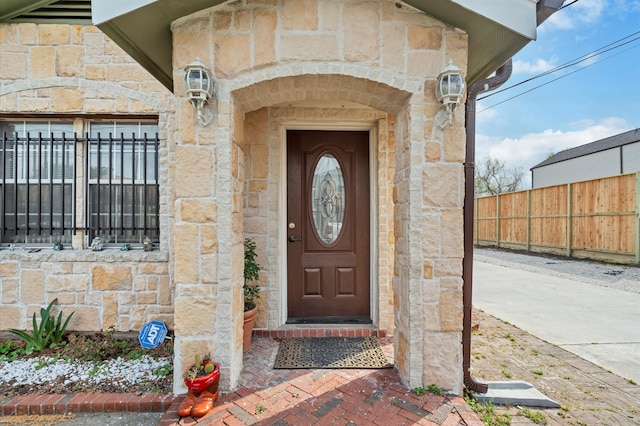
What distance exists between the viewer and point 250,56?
6.90 ft

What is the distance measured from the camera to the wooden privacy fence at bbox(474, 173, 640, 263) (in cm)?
727

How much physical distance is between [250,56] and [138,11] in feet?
2.31

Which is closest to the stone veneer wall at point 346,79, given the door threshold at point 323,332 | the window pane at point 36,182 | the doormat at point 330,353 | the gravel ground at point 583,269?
the doormat at point 330,353

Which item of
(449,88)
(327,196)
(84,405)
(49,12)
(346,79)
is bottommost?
(84,405)

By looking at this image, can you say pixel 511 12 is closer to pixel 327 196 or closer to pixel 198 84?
pixel 198 84

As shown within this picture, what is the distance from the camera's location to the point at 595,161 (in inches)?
629

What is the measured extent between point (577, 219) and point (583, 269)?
2.26 m

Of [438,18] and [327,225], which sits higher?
[438,18]

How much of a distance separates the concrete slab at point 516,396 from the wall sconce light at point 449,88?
206cm

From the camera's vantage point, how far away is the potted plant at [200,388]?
1.91 metres

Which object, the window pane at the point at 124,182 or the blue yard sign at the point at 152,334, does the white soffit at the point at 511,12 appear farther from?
the blue yard sign at the point at 152,334

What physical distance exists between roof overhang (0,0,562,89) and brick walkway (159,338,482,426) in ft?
8.15

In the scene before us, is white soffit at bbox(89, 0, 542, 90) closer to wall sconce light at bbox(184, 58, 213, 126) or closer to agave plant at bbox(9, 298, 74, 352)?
wall sconce light at bbox(184, 58, 213, 126)

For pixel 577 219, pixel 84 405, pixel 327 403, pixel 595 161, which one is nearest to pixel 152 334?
pixel 84 405
